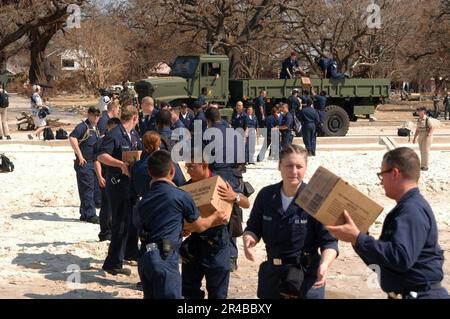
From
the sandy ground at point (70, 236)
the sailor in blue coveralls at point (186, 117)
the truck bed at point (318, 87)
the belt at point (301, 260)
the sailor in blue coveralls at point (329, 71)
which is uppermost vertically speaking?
the sailor in blue coveralls at point (329, 71)

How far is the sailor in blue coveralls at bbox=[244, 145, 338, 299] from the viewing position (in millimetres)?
5234

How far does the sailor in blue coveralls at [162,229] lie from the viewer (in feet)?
19.0

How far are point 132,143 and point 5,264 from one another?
6.75 feet

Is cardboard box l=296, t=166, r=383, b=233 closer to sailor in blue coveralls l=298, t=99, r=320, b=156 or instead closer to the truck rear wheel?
sailor in blue coveralls l=298, t=99, r=320, b=156

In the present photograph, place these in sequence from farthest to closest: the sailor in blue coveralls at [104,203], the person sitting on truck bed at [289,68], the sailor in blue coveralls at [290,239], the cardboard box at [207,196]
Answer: the person sitting on truck bed at [289,68] → the sailor in blue coveralls at [104,203] → the cardboard box at [207,196] → the sailor in blue coveralls at [290,239]

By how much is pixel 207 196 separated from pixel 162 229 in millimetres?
537

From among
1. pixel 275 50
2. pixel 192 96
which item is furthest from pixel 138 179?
pixel 275 50

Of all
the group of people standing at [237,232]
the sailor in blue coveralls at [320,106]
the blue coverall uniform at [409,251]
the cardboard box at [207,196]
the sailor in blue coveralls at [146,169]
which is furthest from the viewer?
the sailor in blue coveralls at [320,106]

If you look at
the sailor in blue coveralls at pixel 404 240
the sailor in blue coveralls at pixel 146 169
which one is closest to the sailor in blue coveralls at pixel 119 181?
the sailor in blue coveralls at pixel 146 169

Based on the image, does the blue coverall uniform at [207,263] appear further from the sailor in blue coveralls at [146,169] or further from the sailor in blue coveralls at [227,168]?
the sailor in blue coveralls at [227,168]

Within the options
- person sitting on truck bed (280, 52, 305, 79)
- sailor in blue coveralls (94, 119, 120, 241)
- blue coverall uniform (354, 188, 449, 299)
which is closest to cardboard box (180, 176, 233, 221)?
blue coverall uniform (354, 188, 449, 299)

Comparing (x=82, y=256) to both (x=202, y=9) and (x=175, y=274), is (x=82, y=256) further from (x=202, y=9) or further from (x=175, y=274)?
(x=202, y=9)

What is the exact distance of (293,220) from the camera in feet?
17.4

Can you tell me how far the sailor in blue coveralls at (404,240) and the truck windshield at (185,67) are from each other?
2093cm
